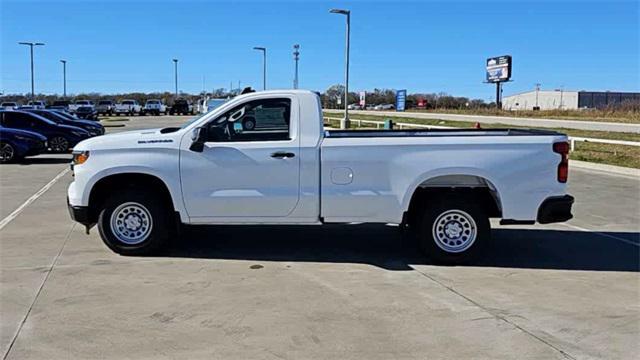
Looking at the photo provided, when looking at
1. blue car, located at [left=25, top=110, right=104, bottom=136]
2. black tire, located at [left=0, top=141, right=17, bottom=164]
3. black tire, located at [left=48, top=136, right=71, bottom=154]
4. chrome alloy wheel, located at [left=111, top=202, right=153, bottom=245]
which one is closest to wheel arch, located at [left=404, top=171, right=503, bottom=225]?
chrome alloy wheel, located at [left=111, top=202, right=153, bottom=245]

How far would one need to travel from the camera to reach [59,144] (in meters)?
23.1

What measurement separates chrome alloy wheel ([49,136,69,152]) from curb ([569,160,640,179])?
1725 cm

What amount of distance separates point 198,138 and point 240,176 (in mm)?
639

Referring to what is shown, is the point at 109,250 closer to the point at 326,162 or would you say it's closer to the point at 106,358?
the point at 326,162

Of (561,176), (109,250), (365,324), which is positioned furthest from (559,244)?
(109,250)

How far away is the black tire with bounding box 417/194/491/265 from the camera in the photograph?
23.8 feet

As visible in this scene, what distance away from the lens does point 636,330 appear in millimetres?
5234

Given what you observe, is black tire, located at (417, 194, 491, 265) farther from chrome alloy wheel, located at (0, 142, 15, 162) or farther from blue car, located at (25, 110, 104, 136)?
blue car, located at (25, 110, 104, 136)

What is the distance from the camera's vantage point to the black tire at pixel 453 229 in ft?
23.8

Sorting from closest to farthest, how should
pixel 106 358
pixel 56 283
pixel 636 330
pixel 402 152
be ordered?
pixel 106 358
pixel 636 330
pixel 56 283
pixel 402 152

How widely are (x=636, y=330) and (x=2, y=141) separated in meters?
18.6

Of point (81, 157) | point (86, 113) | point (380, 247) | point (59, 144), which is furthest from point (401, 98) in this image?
point (81, 157)

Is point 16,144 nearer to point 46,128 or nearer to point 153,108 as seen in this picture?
point 46,128

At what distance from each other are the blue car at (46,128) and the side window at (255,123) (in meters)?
17.2
